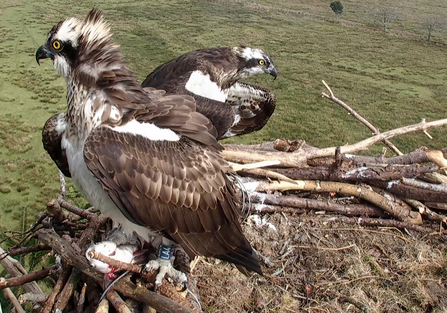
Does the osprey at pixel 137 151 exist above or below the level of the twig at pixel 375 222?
above

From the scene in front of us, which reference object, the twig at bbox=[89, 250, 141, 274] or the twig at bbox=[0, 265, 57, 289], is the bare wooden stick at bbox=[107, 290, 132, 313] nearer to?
the twig at bbox=[89, 250, 141, 274]

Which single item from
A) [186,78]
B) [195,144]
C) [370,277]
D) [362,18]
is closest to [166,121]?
[195,144]

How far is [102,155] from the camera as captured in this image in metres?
3.11

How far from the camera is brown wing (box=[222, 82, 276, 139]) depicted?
620 centimetres

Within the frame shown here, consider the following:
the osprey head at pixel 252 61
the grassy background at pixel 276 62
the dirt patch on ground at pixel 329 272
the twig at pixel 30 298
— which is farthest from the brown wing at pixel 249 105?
the grassy background at pixel 276 62

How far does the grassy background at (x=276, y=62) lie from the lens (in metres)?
11.2

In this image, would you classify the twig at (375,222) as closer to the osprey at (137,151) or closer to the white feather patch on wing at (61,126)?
the osprey at (137,151)

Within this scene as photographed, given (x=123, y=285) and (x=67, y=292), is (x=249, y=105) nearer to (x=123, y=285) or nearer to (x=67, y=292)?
(x=123, y=285)

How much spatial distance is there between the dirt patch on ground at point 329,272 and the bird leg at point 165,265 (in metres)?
0.77

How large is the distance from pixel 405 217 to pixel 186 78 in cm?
325

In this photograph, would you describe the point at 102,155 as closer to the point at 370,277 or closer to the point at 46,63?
the point at 370,277

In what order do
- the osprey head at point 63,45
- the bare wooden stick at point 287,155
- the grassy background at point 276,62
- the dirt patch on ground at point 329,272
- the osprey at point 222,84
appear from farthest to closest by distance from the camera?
the grassy background at point 276,62, the bare wooden stick at point 287,155, the osprey at point 222,84, the dirt patch on ground at point 329,272, the osprey head at point 63,45

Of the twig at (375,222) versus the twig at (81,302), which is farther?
the twig at (375,222)

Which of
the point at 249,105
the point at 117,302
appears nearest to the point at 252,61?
the point at 249,105
